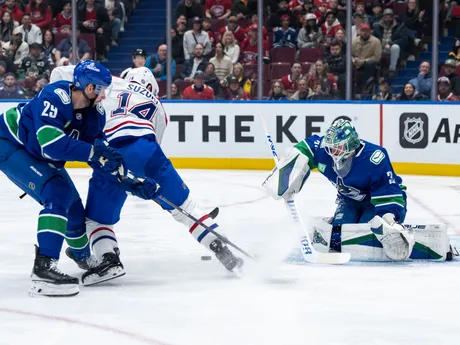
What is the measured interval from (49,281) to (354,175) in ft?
5.74

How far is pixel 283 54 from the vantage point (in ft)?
35.6

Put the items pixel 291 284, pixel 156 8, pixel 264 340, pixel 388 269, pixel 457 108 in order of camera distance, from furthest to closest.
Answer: pixel 156 8 → pixel 457 108 → pixel 388 269 → pixel 291 284 → pixel 264 340

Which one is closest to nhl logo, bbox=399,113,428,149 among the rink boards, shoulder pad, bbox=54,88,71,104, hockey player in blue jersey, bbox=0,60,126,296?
the rink boards

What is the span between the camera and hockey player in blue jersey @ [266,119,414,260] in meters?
5.26

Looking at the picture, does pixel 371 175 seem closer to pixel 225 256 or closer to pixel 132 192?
pixel 225 256

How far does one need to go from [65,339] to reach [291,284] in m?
1.40

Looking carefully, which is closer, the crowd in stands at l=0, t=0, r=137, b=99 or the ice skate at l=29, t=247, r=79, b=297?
the ice skate at l=29, t=247, r=79, b=297

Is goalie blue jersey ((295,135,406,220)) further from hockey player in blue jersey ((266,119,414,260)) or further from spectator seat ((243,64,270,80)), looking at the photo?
spectator seat ((243,64,270,80))

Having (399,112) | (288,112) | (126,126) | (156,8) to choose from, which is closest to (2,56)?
(156,8)

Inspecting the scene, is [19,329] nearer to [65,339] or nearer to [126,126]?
[65,339]

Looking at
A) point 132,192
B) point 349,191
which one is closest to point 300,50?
point 349,191

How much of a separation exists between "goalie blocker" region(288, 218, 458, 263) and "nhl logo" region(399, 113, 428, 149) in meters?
4.78

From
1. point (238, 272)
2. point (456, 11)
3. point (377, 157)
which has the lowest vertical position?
point (238, 272)

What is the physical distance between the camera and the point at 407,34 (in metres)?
10.4
